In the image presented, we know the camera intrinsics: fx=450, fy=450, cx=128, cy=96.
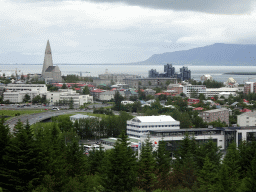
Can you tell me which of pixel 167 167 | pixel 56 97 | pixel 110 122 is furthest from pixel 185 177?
pixel 56 97

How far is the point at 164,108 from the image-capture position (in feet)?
110

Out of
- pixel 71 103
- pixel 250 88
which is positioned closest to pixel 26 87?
pixel 71 103

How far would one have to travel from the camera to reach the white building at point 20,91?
4328 centimetres

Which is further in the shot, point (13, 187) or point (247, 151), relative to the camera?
point (247, 151)

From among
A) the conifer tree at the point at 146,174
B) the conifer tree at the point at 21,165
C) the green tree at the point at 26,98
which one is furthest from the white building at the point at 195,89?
the conifer tree at the point at 21,165

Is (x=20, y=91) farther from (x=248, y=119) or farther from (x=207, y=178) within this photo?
(x=207, y=178)

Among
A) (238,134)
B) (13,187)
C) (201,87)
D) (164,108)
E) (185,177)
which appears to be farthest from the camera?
(201,87)

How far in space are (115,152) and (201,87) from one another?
42.1 meters

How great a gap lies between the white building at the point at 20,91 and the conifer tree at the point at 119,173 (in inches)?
1333

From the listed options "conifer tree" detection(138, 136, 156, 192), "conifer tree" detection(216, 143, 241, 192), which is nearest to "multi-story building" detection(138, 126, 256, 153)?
"conifer tree" detection(216, 143, 241, 192)

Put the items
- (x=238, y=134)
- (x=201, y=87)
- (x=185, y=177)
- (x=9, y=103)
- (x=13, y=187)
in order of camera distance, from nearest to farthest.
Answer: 1. (x=13, y=187)
2. (x=185, y=177)
3. (x=238, y=134)
4. (x=9, y=103)
5. (x=201, y=87)

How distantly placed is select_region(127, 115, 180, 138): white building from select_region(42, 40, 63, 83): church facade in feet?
127

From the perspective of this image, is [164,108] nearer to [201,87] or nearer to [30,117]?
[30,117]

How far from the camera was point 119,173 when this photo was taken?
1082cm
